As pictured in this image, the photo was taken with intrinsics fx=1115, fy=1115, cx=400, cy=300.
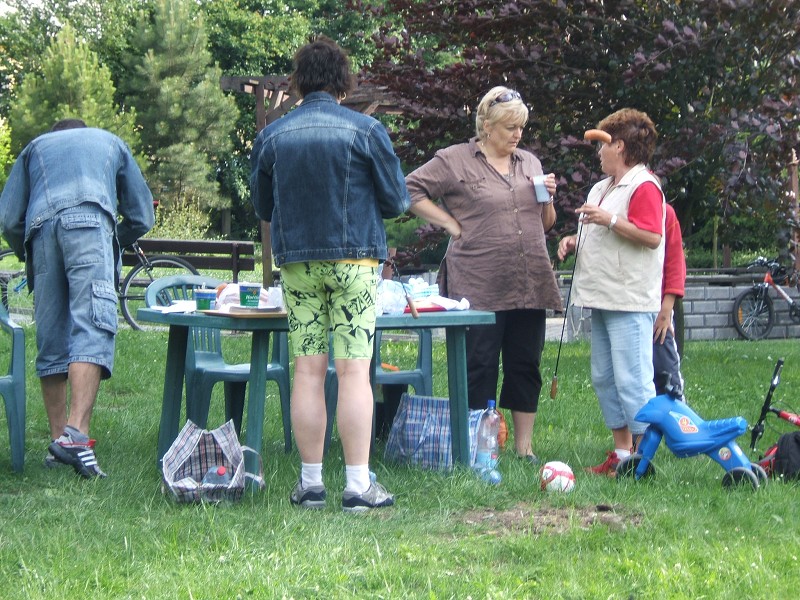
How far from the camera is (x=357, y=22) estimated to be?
3919 centimetres

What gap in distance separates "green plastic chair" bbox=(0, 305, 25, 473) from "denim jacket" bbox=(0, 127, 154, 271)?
54 centimetres

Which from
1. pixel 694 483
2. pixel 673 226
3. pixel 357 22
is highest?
pixel 357 22

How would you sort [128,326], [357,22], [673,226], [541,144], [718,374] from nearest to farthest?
[673,226]
[541,144]
[718,374]
[128,326]
[357,22]

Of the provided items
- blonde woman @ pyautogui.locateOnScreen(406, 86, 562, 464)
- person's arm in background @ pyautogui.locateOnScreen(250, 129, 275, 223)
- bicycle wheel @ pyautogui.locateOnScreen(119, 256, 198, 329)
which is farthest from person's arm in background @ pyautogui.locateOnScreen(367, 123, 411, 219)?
bicycle wheel @ pyautogui.locateOnScreen(119, 256, 198, 329)

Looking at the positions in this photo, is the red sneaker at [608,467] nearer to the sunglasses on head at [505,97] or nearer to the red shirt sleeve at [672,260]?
the red shirt sleeve at [672,260]

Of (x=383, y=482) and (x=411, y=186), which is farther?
(x=411, y=186)

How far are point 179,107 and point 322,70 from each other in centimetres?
3449

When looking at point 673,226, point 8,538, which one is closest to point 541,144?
point 673,226

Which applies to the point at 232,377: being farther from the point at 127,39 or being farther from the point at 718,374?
the point at 127,39

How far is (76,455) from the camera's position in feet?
15.8

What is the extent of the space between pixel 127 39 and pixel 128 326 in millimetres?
31874

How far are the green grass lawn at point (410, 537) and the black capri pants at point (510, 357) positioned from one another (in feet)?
1.23

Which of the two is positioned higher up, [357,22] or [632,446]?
[357,22]

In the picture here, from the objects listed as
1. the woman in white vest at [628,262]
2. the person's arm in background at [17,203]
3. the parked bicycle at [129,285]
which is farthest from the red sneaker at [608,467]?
the parked bicycle at [129,285]
